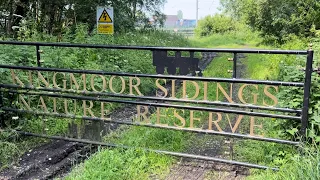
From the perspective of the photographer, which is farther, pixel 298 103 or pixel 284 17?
pixel 284 17

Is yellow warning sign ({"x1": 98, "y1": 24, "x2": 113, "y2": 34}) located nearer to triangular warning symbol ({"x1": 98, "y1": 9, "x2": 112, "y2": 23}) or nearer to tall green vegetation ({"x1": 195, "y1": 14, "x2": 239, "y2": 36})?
triangular warning symbol ({"x1": 98, "y1": 9, "x2": 112, "y2": 23})

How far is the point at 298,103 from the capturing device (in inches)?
107

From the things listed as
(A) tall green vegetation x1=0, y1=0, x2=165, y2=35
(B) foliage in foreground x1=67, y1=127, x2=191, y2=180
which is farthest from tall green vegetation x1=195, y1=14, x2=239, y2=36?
(B) foliage in foreground x1=67, y1=127, x2=191, y2=180

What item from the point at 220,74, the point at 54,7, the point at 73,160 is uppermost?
the point at 54,7

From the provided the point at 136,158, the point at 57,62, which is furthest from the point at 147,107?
the point at 57,62

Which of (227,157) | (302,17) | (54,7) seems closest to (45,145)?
(227,157)

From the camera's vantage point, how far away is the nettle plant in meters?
2.67

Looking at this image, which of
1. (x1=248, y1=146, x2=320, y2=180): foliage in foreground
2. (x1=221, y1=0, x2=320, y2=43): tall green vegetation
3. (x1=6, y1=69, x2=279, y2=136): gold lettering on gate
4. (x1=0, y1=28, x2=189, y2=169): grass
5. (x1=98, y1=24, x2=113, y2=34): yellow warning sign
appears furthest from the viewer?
(x1=221, y1=0, x2=320, y2=43): tall green vegetation

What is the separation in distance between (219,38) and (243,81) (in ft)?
89.0

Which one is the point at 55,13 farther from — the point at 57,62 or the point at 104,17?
the point at 57,62

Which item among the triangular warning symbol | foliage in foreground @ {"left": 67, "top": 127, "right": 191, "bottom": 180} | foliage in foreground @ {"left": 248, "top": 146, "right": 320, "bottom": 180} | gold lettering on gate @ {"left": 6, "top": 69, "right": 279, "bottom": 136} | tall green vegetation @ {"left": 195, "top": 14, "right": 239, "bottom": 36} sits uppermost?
tall green vegetation @ {"left": 195, "top": 14, "right": 239, "bottom": 36}

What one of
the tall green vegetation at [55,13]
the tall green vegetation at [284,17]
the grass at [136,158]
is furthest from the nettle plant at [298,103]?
the tall green vegetation at [284,17]

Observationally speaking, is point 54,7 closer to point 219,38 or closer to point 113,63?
point 113,63

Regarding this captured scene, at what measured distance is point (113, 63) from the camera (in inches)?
263
